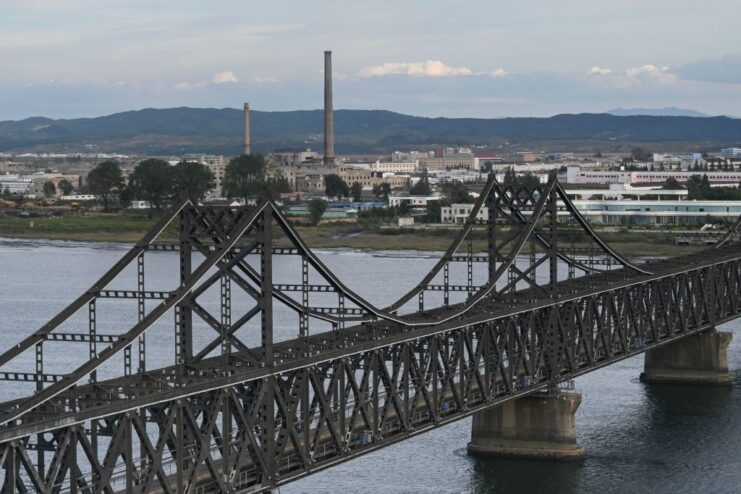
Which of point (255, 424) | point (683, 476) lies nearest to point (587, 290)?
point (683, 476)

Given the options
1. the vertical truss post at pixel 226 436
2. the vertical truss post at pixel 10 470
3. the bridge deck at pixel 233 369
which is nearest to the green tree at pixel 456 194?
the bridge deck at pixel 233 369

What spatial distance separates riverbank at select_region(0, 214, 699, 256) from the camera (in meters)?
132

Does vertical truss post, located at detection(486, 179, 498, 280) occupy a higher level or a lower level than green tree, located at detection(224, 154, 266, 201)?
higher

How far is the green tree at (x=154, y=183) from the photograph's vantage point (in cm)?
16875

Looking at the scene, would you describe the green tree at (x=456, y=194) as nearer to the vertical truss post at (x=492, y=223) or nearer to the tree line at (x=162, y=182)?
the tree line at (x=162, y=182)

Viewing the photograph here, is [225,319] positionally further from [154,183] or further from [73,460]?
[154,183]

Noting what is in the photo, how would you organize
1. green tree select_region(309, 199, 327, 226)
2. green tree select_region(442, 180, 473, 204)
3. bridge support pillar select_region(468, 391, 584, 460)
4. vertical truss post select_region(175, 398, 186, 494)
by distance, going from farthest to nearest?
1. green tree select_region(442, 180, 473, 204)
2. green tree select_region(309, 199, 327, 226)
3. bridge support pillar select_region(468, 391, 584, 460)
4. vertical truss post select_region(175, 398, 186, 494)

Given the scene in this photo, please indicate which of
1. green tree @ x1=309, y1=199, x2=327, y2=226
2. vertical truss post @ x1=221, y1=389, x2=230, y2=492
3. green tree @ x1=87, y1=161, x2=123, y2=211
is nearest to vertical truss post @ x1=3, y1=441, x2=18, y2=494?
vertical truss post @ x1=221, y1=389, x2=230, y2=492

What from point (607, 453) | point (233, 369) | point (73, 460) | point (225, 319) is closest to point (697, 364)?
point (607, 453)

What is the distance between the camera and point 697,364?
2473 inches

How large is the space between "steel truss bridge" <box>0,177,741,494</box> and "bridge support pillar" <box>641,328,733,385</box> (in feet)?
11.4

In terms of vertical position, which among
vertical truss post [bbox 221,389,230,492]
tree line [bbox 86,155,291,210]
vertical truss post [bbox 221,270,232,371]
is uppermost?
vertical truss post [bbox 221,270,232,371]

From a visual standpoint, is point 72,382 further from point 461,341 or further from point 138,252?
point 461,341

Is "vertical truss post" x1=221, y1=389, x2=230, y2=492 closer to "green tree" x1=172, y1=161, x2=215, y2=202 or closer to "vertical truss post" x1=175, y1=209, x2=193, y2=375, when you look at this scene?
"vertical truss post" x1=175, y1=209, x2=193, y2=375
